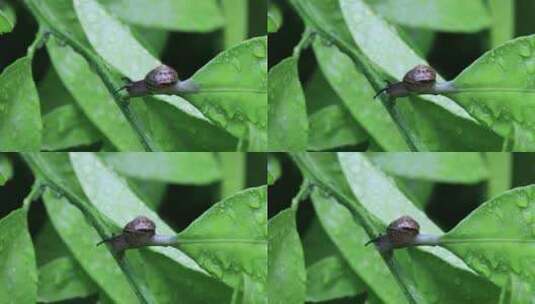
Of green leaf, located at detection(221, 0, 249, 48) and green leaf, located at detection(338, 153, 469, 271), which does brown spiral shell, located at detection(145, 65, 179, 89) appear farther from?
green leaf, located at detection(338, 153, 469, 271)

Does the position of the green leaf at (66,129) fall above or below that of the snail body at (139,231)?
above

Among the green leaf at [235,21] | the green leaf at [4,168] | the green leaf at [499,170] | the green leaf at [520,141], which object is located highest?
the green leaf at [235,21]

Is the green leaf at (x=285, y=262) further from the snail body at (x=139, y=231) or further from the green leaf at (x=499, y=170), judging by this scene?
the green leaf at (x=499, y=170)

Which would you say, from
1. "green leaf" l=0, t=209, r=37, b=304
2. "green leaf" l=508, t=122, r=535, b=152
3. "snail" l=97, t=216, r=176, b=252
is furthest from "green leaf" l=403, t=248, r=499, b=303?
"green leaf" l=0, t=209, r=37, b=304

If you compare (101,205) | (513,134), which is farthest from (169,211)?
(513,134)

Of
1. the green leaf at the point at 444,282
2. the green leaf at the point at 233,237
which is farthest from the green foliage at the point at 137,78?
the green leaf at the point at 444,282
